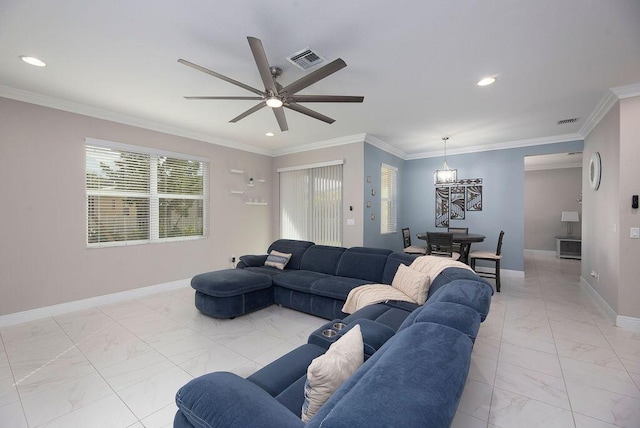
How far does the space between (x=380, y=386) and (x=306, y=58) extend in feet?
8.43

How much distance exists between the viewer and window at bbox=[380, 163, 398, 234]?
19.5 feet

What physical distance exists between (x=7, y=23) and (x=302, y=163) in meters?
4.35

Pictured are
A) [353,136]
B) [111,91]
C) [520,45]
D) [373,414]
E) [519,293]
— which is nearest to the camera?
[373,414]

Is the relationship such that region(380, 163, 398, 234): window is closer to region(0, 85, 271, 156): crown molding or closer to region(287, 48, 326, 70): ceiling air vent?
region(0, 85, 271, 156): crown molding

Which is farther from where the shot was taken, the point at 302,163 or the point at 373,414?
the point at 302,163

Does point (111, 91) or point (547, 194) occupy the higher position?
point (111, 91)

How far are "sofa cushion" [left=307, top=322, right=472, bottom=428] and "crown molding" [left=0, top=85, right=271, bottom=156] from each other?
189 inches

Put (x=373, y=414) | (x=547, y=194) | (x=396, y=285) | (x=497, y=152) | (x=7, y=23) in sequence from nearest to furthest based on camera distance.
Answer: (x=373, y=414)
(x=7, y=23)
(x=396, y=285)
(x=497, y=152)
(x=547, y=194)

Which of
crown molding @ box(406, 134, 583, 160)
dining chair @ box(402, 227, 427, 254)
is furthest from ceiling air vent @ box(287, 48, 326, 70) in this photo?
crown molding @ box(406, 134, 583, 160)

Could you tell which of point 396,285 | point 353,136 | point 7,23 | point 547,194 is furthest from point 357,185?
point 547,194

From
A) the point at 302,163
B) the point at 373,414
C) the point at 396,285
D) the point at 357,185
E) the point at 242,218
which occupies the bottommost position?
the point at 396,285

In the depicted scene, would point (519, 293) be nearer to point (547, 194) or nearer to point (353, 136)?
point (353, 136)

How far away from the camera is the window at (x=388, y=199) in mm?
5958

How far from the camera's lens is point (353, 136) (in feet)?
16.8
